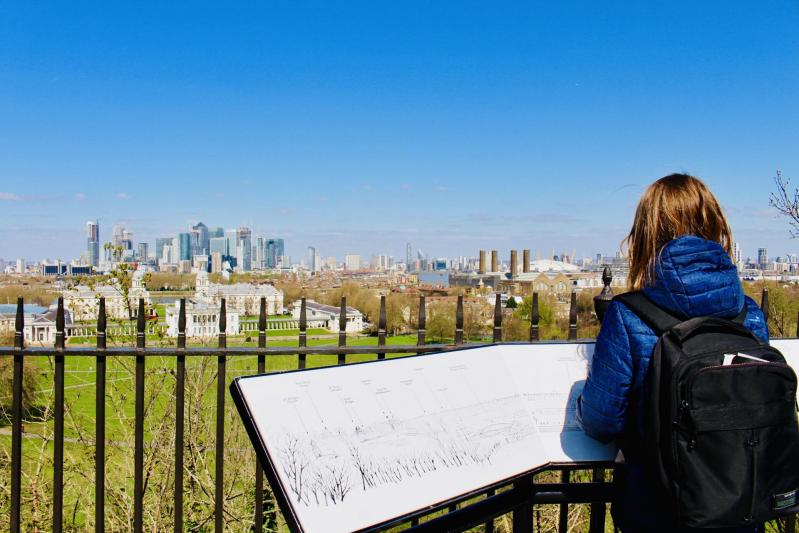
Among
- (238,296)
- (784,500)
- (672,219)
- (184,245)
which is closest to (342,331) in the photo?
(672,219)

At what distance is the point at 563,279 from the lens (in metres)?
14.2

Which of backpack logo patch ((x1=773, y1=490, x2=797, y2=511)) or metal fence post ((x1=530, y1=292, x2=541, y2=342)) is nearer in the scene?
backpack logo patch ((x1=773, y1=490, x2=797, y2=511))

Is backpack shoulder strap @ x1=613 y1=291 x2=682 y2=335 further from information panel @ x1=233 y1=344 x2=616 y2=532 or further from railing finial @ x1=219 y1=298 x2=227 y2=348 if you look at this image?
railing finial @ x1=219 y1=298 x2=227 y2=348

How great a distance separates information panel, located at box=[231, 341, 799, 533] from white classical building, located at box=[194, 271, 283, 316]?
361 centimetres

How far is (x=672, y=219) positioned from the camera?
2.12 meters

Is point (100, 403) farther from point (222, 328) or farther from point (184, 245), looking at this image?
point (184, 245)

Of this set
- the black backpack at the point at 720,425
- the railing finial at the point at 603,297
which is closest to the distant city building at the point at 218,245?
the railing finial at the point at 603,297

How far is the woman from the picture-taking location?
196 centimetres

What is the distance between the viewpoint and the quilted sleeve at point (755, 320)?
214cm

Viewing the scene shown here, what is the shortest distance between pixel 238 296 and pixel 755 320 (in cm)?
771

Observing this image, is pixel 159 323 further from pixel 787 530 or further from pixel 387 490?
pixel 787 530

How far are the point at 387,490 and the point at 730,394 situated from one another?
1171mm

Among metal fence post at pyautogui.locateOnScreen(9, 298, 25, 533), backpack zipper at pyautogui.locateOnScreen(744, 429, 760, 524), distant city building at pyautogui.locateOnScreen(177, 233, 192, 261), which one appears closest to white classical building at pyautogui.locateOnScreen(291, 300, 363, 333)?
metal fence post at pyautogui.locateOnScreen(9, 298, 25, 533)

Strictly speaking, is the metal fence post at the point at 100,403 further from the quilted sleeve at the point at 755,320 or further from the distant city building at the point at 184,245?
the distant city building at the point at 184,245
